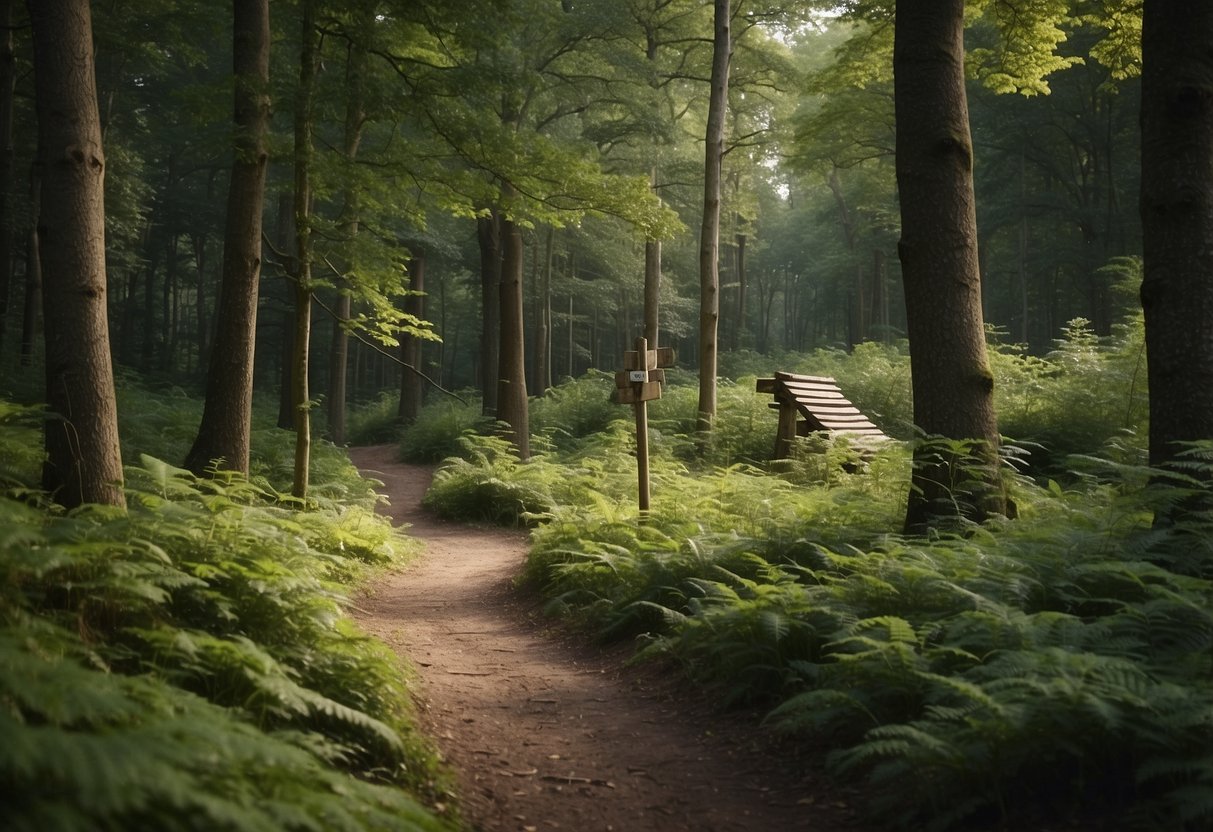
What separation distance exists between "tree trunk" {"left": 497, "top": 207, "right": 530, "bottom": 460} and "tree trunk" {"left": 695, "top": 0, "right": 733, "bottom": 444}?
3753 millimetres

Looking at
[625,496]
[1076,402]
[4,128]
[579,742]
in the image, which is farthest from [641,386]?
[4,128]

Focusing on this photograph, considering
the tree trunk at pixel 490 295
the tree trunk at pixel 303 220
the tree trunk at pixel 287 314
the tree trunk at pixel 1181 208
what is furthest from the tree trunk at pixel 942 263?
the tree trunk at pixel 490 295

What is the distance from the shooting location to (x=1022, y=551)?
5664mm

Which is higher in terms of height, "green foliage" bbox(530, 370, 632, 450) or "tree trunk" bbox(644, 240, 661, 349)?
"tree trunk" bbox(644, 240, 661, 349)

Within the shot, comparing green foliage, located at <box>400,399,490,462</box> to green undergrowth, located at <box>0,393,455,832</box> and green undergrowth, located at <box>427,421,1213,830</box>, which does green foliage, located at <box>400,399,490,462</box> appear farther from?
green undergrowth, located at <box>0,393,455,832</box>

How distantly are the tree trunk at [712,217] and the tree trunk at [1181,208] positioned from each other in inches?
379

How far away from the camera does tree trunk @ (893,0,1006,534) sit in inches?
274

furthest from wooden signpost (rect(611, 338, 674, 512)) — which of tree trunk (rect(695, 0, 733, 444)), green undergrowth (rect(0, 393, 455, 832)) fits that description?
tree trunk (rect(695, 0, 733, 444))

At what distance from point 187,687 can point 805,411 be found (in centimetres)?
1038

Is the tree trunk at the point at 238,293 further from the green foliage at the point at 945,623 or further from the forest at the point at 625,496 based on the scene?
the green foliage at the point at 945,623

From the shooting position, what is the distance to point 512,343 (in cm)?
1762

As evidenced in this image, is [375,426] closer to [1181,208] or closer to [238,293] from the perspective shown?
[238,293]

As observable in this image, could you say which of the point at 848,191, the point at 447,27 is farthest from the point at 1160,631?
the point at 848,191

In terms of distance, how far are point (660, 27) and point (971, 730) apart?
62.3 feet
